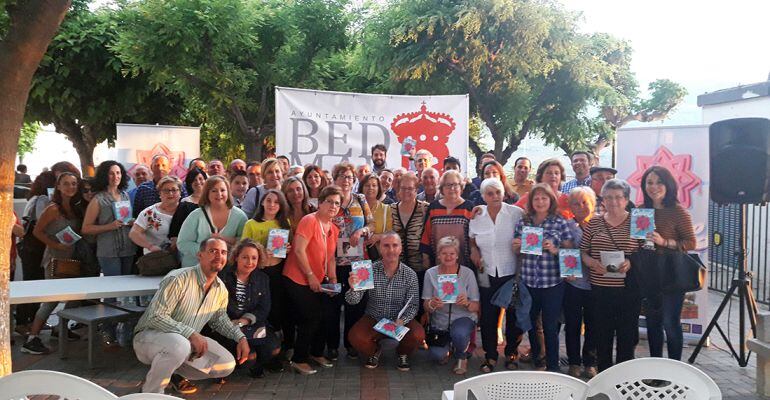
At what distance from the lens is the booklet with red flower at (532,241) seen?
5309mm

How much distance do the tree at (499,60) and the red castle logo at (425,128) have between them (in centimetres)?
443

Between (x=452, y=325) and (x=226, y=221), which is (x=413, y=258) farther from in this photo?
(x=226, y=221)

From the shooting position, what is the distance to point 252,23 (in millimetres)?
12750

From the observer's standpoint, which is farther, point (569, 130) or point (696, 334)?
point (569, 130)

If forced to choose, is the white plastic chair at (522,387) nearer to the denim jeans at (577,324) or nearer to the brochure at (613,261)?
the brochure at (613,261)

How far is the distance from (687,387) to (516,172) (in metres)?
4.43

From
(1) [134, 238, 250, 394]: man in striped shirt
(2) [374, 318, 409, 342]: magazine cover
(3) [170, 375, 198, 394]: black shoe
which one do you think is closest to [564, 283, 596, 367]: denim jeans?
(2) [374, 318, 409, 342]: magazine cover

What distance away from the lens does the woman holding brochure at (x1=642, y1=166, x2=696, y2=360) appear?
17.1ft

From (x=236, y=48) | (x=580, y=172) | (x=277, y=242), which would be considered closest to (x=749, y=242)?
(x=580, y=172)

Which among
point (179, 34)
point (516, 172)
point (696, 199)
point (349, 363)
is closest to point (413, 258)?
point (349, 363)

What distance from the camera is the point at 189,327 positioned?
4688 millimetres

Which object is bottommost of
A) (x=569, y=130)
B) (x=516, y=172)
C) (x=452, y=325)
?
(x=452, y=325)

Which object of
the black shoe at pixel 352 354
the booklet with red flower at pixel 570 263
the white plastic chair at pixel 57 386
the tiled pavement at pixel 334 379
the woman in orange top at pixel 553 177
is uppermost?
the woman in orange top at pixel 553 177

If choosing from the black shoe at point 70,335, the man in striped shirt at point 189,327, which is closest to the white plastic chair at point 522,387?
the man in striped shirt at point 189,327
